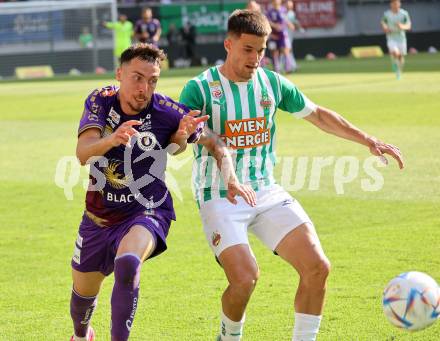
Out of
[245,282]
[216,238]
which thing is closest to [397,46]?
[216,238]

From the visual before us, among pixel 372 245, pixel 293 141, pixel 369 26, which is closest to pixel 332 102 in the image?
pixel 293 141

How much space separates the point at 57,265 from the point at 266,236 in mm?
3250

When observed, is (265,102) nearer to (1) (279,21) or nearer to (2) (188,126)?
(2) (188,126)

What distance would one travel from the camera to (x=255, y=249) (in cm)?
959

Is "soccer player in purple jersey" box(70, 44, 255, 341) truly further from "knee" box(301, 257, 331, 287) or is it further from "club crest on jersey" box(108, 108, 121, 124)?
"knee" box(301, 257, 331, 287)

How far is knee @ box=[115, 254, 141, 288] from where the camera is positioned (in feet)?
18.6

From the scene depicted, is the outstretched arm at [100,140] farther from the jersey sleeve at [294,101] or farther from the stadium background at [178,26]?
the stadium background at [178,26]

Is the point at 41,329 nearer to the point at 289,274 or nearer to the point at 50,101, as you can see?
the point at 289,274

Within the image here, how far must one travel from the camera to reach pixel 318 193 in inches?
484

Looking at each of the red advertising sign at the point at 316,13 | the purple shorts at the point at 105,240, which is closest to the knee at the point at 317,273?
the purple shorts at the point at 105,240

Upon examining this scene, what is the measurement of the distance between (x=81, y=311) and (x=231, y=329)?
1.00m

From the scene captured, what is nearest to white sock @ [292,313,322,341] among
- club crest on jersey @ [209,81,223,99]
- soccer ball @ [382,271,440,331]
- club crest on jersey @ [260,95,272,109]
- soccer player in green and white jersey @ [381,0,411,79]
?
soccer ball @ [382,271,440,331]

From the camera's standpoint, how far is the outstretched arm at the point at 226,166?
19.9 ft

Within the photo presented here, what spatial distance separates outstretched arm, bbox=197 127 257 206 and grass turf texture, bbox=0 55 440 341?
1.13 m
